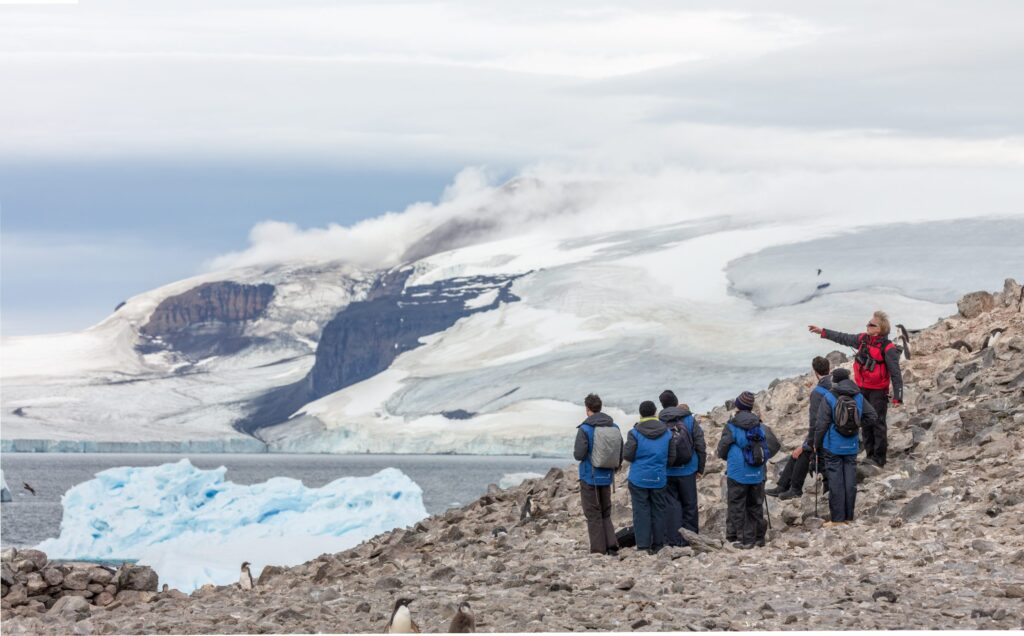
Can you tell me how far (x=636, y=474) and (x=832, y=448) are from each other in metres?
1.77

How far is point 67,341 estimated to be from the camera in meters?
169

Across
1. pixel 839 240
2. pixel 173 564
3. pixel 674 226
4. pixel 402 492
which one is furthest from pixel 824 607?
pixel 674 226

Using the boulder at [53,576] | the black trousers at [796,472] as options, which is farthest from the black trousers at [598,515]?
the boulder at [53,576]

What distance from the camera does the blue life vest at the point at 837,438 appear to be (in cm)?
1154

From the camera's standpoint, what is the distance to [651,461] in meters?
11.3

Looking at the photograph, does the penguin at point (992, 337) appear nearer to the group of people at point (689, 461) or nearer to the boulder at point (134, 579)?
the group of people at point (689, 461)

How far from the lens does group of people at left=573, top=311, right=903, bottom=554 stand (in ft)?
37.0

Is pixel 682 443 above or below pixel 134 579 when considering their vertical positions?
above

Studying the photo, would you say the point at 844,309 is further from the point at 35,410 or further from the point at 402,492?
the point at 35,410

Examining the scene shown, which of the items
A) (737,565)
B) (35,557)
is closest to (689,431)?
(737,565)

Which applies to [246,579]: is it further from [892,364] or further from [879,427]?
[892,364]

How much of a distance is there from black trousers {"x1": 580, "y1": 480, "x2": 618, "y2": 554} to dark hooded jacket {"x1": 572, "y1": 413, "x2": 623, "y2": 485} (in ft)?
0.21

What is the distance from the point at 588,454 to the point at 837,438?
7.35 feet

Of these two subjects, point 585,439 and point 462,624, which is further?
point 585,439
